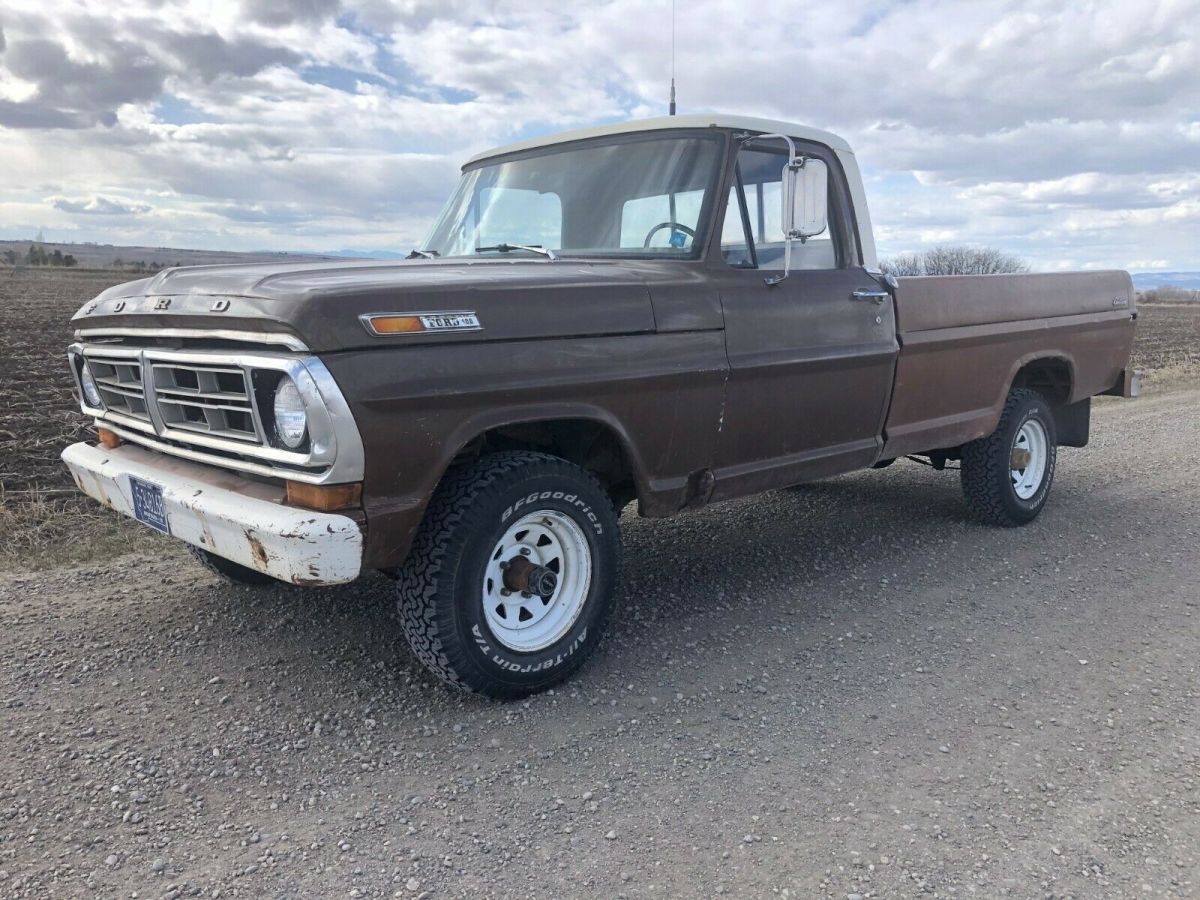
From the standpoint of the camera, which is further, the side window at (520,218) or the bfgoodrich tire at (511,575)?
the side window at (520,218)

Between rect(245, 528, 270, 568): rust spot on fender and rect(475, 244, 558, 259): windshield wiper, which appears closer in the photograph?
rect(245, 528, 270, 568): rust spot on fender

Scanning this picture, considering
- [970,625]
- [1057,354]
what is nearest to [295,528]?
[970,625]

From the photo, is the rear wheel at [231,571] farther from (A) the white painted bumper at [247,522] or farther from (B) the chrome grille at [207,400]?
(B) the chrome grille at [207,400]

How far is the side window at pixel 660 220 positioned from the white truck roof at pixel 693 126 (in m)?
0.33

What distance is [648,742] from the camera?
3.15 m

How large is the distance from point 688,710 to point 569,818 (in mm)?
767

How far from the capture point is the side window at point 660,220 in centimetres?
399

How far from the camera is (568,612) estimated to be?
3.56 metres

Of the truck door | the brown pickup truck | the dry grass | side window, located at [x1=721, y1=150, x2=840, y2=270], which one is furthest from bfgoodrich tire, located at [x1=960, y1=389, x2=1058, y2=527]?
the dry grass

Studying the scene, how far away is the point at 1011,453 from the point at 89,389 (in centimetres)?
488

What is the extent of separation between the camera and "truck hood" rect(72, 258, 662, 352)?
9.39 ft

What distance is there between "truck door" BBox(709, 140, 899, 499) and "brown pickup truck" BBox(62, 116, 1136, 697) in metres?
0.01

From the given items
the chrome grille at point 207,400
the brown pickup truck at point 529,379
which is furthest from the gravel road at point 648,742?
the chrome grille at point 207,400

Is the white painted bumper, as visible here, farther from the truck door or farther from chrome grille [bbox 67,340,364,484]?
the truck door
